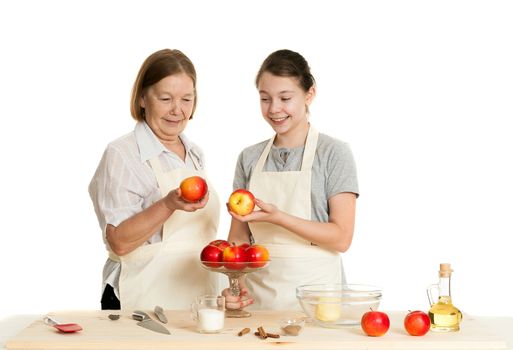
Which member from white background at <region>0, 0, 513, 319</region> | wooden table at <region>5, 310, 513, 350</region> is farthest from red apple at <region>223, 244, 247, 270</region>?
white background at <region>0, 0, 513, 319</region>

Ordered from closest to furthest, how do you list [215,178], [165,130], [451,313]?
[451,313] → [165,130] → [215,178]

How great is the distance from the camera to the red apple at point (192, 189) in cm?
306

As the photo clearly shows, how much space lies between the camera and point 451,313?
2643mm

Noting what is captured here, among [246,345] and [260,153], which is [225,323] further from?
[260,153]

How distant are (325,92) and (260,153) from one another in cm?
165

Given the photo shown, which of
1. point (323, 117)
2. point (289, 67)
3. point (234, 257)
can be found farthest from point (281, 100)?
point (323, 117)

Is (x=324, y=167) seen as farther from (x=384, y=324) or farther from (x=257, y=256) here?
(x=384, y=324)

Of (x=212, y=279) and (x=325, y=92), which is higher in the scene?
(x=325, y=92)

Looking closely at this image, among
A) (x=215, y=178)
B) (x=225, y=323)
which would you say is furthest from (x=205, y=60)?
(x=225, y=323)

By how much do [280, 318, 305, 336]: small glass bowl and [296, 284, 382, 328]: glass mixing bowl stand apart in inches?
2.2

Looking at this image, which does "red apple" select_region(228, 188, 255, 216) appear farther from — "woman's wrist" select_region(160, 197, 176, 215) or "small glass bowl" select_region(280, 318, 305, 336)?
"small glass bowl" select_region(280, 318, 305, 336)

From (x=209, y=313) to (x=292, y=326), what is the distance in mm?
258

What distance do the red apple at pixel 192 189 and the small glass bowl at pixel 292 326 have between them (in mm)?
608

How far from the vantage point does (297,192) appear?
3404 millimetres
